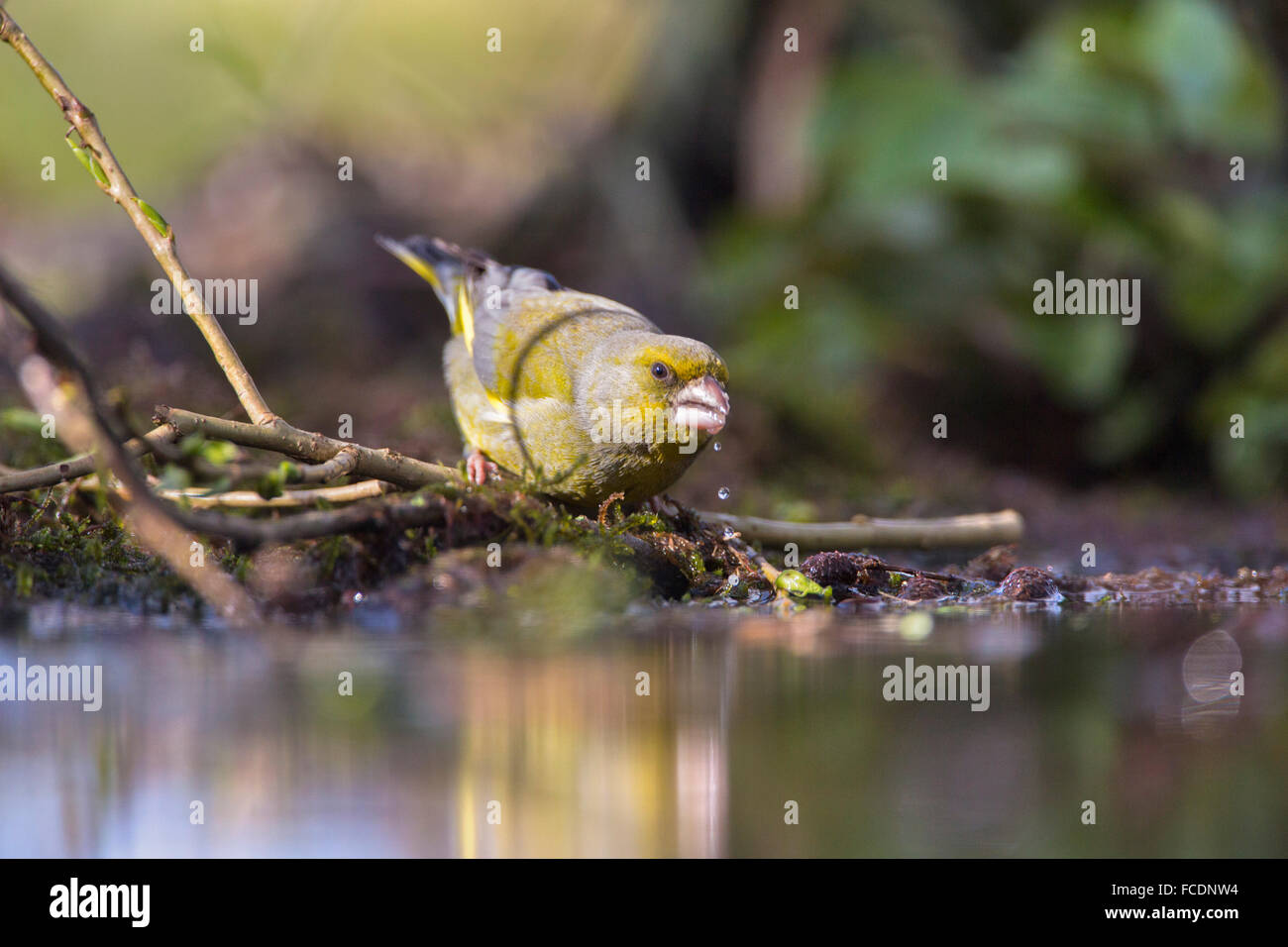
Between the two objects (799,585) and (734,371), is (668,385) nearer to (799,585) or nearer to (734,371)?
(799,585)

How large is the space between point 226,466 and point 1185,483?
7223mm

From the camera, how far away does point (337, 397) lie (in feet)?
20.9

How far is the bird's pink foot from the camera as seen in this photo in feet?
11.8

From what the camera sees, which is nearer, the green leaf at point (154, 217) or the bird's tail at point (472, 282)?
the green leaf at point (154, 217)

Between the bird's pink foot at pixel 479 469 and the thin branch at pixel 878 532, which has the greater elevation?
the bird's pink foot at pixel 479 469

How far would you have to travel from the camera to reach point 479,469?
12.2 ft

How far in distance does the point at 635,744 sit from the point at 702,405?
1.73m

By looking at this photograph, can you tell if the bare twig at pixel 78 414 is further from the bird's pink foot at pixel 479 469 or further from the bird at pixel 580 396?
the bird at pixel 580 396

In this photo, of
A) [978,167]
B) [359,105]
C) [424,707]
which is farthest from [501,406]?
[359,105]

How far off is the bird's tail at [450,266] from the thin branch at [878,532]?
4.96ft

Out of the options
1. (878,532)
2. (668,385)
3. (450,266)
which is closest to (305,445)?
(668,385)

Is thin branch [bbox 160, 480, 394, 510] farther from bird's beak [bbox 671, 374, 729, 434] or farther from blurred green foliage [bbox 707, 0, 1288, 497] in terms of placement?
blurred green foliage [bbox 707, 0, 1288, 497]

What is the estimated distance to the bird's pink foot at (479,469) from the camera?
11.8 feet

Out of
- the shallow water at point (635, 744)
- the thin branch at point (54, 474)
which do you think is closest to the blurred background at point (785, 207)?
the thin branch at point (54, 474)
